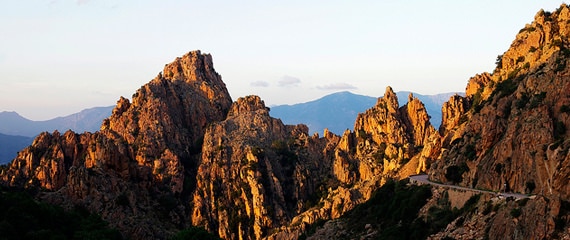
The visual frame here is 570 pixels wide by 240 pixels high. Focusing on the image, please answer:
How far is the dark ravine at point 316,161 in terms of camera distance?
71.4m

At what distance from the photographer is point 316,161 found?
166125mm

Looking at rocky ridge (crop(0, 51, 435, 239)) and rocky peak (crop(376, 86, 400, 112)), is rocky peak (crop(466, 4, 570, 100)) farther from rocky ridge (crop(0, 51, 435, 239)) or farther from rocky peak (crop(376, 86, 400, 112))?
rocky peak (crop(376, 86, 400, 112))

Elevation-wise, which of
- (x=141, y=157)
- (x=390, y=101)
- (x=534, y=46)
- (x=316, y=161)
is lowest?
(x=316, y=161)

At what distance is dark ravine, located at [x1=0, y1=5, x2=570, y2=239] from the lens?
71.4 metres

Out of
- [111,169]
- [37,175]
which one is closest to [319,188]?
[111,169]

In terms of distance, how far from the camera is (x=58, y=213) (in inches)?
3595

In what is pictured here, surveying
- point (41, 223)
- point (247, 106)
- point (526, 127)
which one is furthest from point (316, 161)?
point (526, 127)

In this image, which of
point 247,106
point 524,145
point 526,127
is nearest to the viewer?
point 524,145

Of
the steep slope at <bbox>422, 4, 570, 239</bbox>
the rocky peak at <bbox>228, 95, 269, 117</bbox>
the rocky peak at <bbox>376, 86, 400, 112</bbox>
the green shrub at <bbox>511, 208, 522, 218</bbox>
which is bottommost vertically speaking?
the green shrub at <bbox>511, 208, 522, 218</bbox>

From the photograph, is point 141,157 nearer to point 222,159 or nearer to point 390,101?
point 222,159

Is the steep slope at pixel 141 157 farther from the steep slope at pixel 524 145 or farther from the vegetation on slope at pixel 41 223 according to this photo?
the steep slope at pixel 524 145

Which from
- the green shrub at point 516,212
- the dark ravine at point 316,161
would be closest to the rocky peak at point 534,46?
the dark ravine at point 316,161

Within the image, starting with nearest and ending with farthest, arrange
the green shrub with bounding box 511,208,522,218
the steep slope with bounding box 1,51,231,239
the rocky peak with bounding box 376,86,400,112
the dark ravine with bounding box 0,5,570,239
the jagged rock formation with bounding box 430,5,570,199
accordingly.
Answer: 1. the green shrub with bounding box 511,208,522,218
2. the jagged rock formation with bounding box 430,5,570,199
3. the dark ravine with bounding box 0,5,570,239
4. the steep slope with bounding box 1,51,231,239
5. the rocky peak with bounding box 376,86,400,112

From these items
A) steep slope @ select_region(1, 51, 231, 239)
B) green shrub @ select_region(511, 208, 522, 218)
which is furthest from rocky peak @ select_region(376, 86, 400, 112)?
green shrub @ select_region(511, 208, 522, 218)
